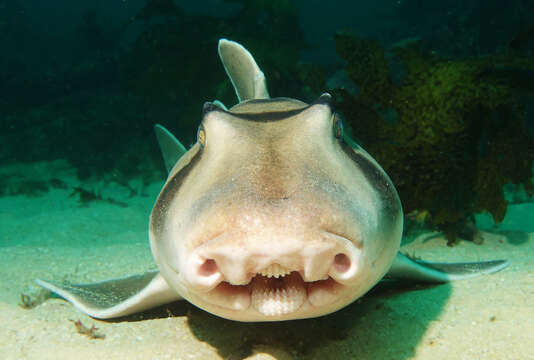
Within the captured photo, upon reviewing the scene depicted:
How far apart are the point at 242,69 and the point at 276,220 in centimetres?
388

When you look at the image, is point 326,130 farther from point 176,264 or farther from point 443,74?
point 443,74

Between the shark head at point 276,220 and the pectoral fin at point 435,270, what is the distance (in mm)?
1157

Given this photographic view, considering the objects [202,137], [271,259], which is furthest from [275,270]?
Answer: [202,137]

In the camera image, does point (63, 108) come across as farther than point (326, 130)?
Yes

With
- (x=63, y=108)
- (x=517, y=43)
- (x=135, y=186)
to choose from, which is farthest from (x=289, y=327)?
(x=63, y=108)

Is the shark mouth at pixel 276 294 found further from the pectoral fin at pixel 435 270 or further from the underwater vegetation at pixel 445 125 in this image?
the underwater vegetation at pixel 445 125

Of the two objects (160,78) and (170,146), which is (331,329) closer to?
(170,146)

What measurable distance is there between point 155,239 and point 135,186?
34.0 ft

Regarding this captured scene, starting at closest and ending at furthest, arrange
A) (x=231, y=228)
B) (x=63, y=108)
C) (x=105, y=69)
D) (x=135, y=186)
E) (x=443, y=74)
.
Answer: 1. (x=231, y=228)
2. (x=443, y=74)
3. (x=135, y=186)
4. (x=63, y=108)
5. (x=105, y=69)

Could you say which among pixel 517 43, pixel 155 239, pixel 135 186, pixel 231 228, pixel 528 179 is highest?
pixel 517 43

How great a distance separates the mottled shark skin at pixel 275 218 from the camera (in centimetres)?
161

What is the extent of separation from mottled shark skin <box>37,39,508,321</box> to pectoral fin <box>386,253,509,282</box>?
116cm

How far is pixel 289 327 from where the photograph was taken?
2.95m

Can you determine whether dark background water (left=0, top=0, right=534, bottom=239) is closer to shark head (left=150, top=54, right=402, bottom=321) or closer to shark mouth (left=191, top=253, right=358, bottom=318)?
shark head (left=150, top=54, right=402, bottom=321)
